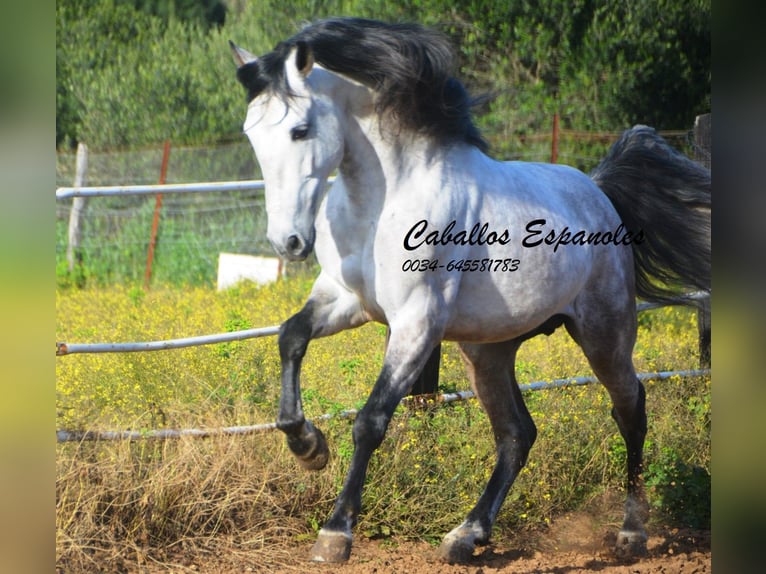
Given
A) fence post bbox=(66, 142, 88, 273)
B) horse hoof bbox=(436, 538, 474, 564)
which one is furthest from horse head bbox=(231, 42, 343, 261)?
fence post bbox=(66, 142, 88, 273)

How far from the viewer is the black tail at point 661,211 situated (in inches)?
173

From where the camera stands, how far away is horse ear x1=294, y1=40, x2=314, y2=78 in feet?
10.4

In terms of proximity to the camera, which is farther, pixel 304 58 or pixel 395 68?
pixel 395 68

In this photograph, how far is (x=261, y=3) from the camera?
10766mm

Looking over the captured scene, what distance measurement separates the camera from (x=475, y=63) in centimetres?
841

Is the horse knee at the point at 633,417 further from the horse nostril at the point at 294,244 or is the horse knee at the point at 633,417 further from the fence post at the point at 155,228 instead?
the fence post at the point at 155,228

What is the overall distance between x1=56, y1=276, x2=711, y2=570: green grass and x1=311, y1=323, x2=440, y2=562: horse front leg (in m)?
0.48

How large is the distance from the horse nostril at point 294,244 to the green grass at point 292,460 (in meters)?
1.16

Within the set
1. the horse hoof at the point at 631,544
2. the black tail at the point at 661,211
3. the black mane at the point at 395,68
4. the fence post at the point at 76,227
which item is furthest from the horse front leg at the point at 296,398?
the fence post at the point at 76,227

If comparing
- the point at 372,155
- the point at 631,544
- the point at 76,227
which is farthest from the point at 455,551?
the point at 76,227

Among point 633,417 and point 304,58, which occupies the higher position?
point 304,58

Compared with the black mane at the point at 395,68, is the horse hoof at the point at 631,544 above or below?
below

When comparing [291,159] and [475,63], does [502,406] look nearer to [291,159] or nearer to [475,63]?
[291,159]

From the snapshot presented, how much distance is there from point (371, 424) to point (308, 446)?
0.99 feet
